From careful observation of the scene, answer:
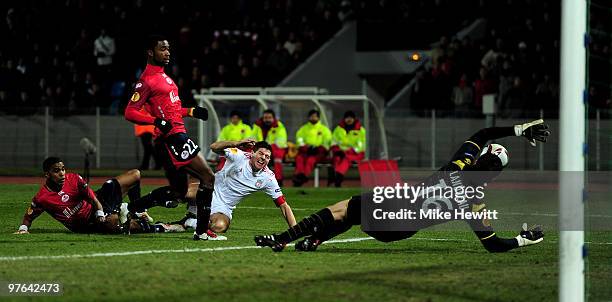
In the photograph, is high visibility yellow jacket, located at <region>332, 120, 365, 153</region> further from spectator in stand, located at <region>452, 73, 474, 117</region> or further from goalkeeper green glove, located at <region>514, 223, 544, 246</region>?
goalkeeper green glove, located at <region>514, 223, 544, 246</region>

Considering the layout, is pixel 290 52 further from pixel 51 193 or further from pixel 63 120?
pixel 51 193

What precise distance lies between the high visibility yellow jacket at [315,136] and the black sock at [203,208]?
44.7 feet

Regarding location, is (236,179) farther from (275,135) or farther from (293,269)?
(275,135)

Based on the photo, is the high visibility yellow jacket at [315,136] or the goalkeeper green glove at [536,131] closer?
the goalkeeper green glove at [536,131]

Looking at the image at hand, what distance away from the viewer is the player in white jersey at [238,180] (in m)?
13.7

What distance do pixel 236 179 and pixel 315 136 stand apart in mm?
12719

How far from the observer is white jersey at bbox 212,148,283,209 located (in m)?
13.9

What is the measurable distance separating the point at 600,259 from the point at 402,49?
23683 millimetres

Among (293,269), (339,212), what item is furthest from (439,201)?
(293,269)

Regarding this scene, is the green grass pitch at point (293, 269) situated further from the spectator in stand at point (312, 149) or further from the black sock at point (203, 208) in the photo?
the spectator in stand at point (312, 149)

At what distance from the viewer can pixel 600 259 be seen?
38.2 ft

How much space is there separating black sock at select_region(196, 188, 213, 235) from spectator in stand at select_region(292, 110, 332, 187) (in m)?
13.4

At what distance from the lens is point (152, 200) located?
48.5 feet

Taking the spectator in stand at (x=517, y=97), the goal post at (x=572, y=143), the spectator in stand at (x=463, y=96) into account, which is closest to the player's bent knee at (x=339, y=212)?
the goal post at (x=572, y=143)
